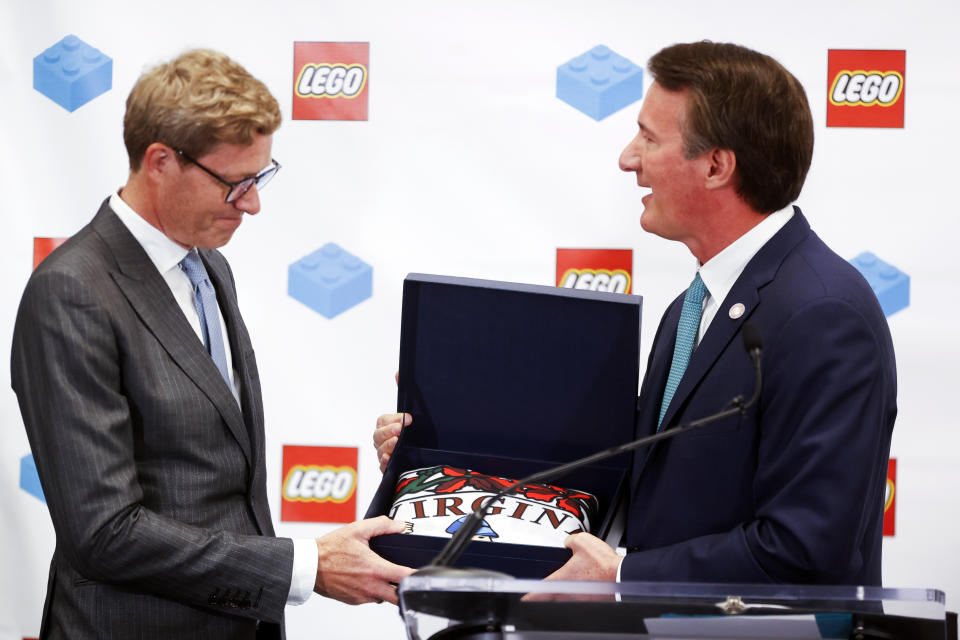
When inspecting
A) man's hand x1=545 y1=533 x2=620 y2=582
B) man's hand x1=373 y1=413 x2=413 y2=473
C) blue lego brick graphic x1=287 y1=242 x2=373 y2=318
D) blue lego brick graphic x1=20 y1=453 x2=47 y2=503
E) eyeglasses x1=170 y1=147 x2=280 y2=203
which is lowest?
blue lego brick graphic x1=20 y1=453 x2=47 y2=503

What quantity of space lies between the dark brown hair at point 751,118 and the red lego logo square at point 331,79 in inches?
54.4

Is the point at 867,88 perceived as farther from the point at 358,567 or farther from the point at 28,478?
the point at 28,478

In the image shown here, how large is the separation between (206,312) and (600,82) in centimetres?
150

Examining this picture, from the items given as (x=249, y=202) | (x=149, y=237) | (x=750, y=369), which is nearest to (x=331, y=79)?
(x=249, y=202)

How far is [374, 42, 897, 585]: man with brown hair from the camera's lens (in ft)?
4.98

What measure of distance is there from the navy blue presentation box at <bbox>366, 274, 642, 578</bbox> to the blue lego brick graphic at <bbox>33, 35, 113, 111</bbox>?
1607mm

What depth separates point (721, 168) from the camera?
178 centimetres

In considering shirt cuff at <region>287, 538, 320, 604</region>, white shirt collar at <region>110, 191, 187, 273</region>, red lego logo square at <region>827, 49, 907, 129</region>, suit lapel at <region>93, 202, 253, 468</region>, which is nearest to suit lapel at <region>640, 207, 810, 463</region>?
shirt cuff at <region>287, 538, 320, 604</region>

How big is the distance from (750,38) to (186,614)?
2.17 meters

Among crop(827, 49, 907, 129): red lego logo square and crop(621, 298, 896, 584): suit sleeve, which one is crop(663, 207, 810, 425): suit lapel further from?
crop(827, 49, 907, 129): red lego logo square

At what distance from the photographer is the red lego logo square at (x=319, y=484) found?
302cm

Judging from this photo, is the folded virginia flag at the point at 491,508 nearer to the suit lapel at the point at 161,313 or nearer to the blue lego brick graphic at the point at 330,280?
the suit lapel at the point at 161,313

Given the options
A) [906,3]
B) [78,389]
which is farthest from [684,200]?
[906,3]

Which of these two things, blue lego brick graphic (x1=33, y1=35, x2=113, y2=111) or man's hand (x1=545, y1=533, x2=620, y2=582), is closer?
man's hand (x1=545, y1=533, x2=620, y2=582)
